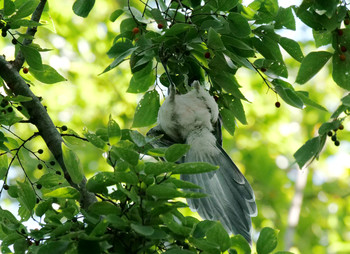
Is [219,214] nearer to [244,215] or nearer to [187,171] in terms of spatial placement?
[244,215]

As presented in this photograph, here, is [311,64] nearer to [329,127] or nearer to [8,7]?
[329,127]

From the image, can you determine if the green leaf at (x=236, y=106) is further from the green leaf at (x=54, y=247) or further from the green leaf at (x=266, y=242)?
the green leaf at (x=54, y=247)

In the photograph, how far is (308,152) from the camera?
7.54 ft

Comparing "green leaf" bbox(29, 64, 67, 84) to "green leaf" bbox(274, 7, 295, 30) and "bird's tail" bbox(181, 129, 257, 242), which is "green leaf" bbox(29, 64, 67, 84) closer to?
"bird's tail" bbox(181, 129, 257, 242)

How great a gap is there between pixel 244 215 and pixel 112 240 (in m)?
1.05

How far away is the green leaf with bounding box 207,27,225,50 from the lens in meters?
2.09

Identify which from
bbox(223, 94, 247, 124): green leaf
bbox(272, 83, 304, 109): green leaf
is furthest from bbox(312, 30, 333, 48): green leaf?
bbox(223, 94, 247, 124): green leaf

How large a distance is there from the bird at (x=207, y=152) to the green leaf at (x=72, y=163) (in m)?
0.93

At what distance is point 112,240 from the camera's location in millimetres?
1660

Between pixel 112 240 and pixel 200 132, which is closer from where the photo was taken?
pixel 112 240

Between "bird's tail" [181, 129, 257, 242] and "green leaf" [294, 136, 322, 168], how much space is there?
17.0 inches

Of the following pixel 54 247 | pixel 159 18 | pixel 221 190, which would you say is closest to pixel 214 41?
pixel 159 18

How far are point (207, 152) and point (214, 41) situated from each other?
2.73 ft

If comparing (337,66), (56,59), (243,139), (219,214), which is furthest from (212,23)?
(243,139)
